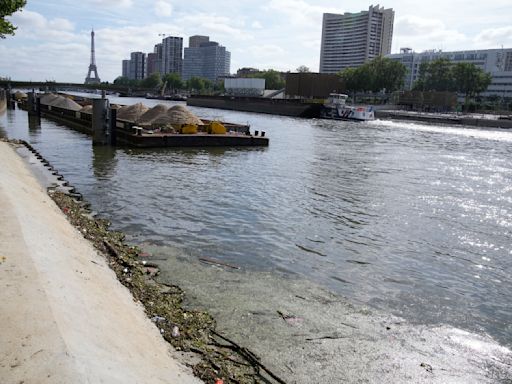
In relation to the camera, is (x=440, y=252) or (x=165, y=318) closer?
(x=165, y=318)

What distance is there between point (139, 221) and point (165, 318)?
6.67m

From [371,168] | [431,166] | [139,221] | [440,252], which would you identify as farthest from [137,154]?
[440,252]

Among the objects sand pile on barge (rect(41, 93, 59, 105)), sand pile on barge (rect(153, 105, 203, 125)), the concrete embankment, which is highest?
sand pile on barge (rect(41, 93, 59, 105))

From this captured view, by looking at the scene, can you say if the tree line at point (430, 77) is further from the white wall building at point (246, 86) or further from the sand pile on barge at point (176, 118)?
the sand pile on barge at point (176, 118)

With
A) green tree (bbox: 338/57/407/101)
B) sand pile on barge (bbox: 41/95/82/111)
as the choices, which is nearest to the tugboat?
green tree (bbox: 338/57/407/101)

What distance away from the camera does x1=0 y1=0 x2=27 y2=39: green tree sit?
30.6 meters

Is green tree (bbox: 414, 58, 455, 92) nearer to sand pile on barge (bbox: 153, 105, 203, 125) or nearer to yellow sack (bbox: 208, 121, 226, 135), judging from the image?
sand pile on barge (bbox: 153, 105, 203, 125)

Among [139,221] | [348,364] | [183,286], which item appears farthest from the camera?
[139,221]

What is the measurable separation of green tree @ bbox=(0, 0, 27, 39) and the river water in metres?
8.49

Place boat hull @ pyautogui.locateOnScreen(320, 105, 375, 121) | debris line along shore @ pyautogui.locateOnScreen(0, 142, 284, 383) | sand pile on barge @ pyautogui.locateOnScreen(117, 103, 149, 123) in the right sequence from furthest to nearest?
boat hull @ pyautogui.locateOnScreen(320, 105, 375, 121)
sand pile on barge @ pyautogui.locateOnScreen(117, 103, 149, 123)
debris line along shore @ pyautogui.locateOnScreen(0, 142, 284, 383)

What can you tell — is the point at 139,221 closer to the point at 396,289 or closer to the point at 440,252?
the point at 396,289

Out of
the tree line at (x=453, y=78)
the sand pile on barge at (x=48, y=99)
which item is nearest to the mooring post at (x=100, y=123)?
the sand pile on barge at (x=48, y=99)

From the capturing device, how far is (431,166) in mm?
31906

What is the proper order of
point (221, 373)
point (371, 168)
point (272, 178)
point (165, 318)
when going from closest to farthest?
point (221, 373) < point (165, 318) < point (272, 178) < point (371, 168)
